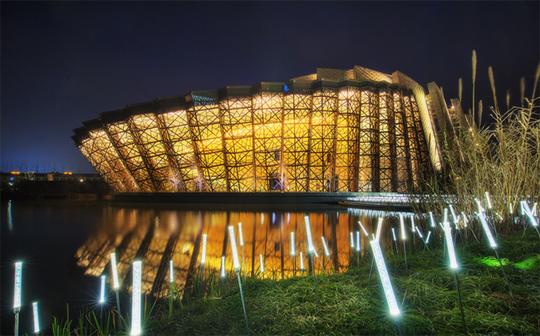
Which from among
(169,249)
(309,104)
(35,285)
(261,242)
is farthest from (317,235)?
(309,104)

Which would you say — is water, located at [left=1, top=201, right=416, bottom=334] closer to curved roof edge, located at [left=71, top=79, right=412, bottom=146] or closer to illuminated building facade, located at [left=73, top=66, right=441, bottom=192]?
curved roof edge, located at [left=71, top=79, right=412, bottom=146]

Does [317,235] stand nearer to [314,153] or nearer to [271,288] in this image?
[271,288]

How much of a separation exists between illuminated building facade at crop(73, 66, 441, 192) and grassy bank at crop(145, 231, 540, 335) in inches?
1298

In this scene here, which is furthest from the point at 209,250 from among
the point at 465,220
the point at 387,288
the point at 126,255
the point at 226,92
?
the point at 226,92

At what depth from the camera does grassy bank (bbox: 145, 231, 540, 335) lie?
127 inches

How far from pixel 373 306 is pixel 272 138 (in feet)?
119

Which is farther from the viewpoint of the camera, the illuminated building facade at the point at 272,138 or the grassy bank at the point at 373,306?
the illuminated building facade at the point at 272,138

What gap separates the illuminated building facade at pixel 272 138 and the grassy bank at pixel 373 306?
108 ft

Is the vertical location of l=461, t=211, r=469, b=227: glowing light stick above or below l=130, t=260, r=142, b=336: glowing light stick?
above

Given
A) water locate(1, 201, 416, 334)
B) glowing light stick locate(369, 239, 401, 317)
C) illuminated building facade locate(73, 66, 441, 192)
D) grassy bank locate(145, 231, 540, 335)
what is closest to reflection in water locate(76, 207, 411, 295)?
water locate(1, 201, 416, 334)

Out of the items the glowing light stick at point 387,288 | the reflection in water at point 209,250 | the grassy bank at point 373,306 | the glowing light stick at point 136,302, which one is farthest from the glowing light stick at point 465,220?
the glowing light stick at point 136,302

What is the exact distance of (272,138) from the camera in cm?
3959

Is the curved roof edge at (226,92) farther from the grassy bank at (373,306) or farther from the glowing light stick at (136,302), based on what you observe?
the glowing light stick at (136,302)

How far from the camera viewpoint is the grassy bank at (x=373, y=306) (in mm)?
3223
